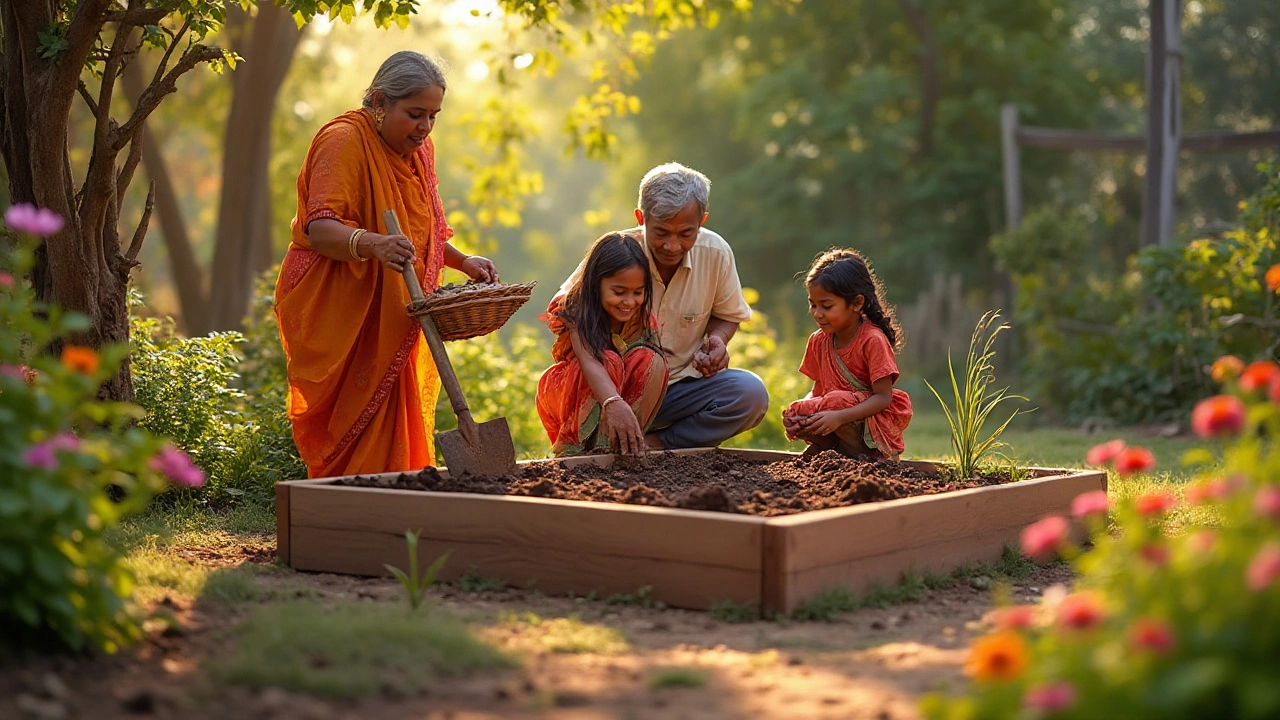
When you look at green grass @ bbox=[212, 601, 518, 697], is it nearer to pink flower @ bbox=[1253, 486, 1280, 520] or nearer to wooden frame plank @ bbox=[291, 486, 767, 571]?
wooden frame plank @ bbox=[291, 486, 767, 571]

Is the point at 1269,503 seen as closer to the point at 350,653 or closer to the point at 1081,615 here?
the point at 1081,615

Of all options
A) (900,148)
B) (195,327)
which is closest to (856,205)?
(900,148)

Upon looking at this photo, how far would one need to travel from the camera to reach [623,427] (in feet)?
15.2

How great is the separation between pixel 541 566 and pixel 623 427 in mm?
1036

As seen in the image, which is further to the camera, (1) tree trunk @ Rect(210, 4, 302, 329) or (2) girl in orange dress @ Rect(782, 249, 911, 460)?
(1) tree trunk @ Rect(210, 4, 302, 329)

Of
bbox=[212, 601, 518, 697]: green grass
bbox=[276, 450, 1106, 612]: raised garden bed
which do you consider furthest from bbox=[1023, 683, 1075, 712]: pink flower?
bbox=[276, 450, 1106, 612]: raised garden bed

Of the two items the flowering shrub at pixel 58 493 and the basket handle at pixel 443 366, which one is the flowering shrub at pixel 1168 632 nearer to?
the flowering shrub at pixel 58 493

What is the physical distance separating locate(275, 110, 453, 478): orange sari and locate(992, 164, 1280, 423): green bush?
5.15 meters

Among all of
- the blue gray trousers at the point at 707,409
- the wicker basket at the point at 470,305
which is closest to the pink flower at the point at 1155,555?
the wicker basket at the point at 470,305

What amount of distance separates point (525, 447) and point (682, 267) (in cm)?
251

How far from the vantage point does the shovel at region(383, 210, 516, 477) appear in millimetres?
4336

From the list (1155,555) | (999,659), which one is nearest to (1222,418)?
(1155,555)

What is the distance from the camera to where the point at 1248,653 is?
5.96 ft

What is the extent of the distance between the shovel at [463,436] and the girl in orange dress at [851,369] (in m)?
1.15
